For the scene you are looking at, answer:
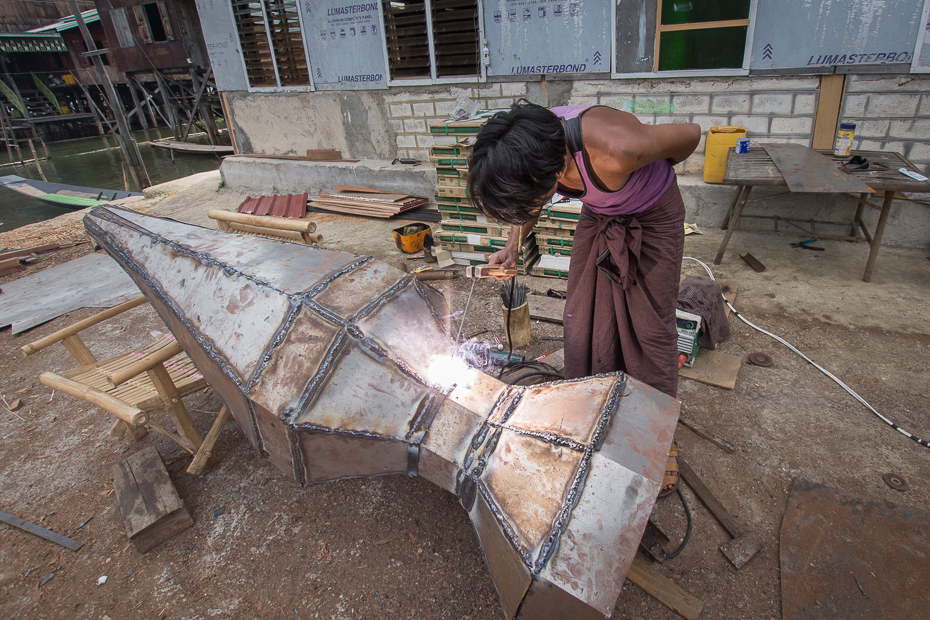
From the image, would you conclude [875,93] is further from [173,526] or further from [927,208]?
[173,526]

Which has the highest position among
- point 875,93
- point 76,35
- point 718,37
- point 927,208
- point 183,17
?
point 76,35

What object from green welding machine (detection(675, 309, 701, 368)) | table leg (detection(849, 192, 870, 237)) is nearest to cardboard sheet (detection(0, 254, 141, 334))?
green welding machine (detection(675, 309, 701, 368))

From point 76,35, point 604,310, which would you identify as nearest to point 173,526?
point 604,310

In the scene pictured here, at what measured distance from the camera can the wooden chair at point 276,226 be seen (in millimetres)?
3182

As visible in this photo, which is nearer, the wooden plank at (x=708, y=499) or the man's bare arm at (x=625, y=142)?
the man's bare arm at (x=625, y=142)

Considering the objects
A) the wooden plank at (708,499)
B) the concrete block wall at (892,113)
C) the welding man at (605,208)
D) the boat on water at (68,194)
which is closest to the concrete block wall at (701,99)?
the concrete block wall at (892,113)

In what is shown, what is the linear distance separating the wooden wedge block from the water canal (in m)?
11.6

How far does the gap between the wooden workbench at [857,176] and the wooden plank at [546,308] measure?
5.72 feet

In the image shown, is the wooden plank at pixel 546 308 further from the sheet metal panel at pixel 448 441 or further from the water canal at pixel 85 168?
the water canal at pixel 85 168

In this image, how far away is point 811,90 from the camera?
4.55 meters

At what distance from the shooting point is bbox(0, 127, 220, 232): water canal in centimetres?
1163

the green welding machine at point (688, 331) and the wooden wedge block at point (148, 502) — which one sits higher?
the green welding machine at point (688, 331)

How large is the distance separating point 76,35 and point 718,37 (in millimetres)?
32022

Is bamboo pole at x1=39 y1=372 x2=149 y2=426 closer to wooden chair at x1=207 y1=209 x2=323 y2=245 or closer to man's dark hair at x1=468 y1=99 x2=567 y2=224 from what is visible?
wooden chair at x1=207 y1=209 x2=323 y2=245
